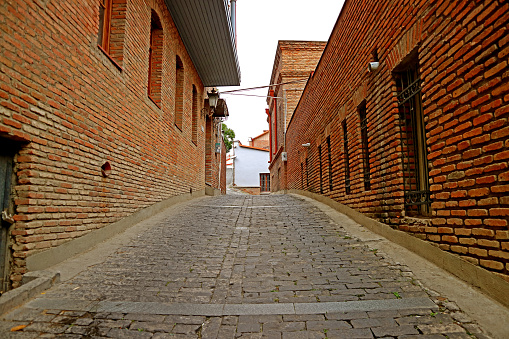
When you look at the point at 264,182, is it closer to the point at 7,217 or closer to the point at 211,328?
the point at 7,217

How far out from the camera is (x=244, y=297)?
3.46m

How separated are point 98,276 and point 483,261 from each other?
408cm

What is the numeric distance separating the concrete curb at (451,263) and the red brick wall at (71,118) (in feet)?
15.0

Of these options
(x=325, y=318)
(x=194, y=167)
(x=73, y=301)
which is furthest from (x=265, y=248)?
(x=194, y=167)

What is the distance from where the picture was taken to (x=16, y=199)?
3883mm

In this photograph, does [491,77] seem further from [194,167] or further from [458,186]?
[194,167]

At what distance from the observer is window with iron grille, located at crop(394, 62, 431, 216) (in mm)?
4602

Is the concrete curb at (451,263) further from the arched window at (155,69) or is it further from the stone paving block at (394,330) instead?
the arched window at (155,69)

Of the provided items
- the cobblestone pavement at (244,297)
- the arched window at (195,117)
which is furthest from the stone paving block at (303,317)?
the arched window at (195,117)

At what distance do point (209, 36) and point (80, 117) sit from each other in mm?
6904

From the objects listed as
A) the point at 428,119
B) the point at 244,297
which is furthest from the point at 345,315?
the point at 428,119

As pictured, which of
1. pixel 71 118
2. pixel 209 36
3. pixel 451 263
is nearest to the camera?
pixel 451 263

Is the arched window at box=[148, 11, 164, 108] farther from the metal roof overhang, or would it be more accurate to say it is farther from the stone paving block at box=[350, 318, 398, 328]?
the stone paving block at box=[350, 318, 398, 328]

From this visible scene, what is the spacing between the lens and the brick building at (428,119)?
2906 millimetres
